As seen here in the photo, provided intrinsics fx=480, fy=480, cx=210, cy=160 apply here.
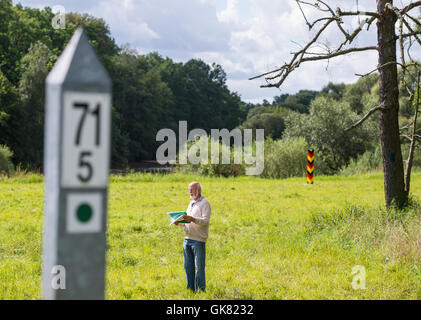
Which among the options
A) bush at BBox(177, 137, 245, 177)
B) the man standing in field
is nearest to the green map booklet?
the man standing in field

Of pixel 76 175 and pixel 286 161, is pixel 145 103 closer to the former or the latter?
pixel 286 161

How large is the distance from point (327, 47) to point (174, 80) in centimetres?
7329

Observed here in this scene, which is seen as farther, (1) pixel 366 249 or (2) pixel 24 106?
(2) pixel 24 106

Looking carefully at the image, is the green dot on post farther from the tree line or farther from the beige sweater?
the tree line

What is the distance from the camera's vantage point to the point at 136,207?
1360 centimetres

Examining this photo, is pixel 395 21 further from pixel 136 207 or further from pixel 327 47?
pixel 136 207

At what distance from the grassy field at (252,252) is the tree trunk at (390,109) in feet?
1.63

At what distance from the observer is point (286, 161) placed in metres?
27.3

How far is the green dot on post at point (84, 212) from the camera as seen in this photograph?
6.28 feet

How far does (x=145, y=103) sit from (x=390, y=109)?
5663 cm

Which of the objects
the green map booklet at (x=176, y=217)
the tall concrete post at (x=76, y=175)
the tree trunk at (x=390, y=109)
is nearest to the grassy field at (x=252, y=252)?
the tree trunk at (x=390, y=109)

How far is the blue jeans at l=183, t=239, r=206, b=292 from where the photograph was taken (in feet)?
20.1
